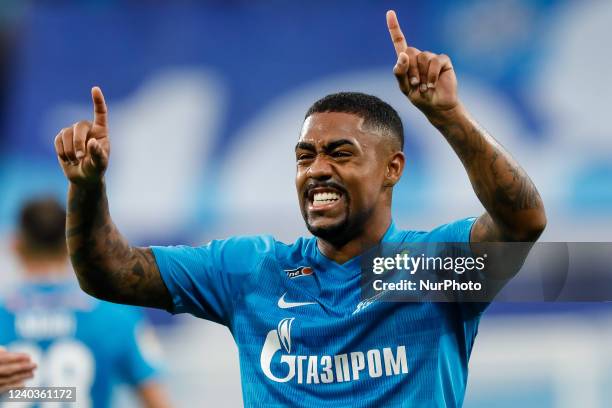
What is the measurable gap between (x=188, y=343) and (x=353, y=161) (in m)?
3.91

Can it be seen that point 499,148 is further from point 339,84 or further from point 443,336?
point 339,84

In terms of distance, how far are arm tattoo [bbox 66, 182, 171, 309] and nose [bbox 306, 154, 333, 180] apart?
603 millimetres

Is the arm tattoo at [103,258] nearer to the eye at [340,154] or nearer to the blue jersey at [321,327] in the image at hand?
the blue jersey at [321,327]

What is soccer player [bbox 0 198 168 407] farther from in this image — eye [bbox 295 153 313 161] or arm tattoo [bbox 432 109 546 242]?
arm tattoo [bbox 432 109 546 242]

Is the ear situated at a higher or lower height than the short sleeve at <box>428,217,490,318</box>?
higher

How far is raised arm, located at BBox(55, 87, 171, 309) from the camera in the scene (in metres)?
2.99

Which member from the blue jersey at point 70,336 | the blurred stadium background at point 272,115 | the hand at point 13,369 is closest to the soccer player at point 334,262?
the hand at point 13,369

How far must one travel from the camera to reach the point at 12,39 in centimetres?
820

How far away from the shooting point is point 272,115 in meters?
7.59

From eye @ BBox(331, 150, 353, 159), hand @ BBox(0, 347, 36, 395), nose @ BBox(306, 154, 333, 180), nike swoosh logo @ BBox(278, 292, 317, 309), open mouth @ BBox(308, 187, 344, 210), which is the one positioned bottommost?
hand @ BBox(0, 347, 36, 395)

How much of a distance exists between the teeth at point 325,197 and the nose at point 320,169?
0.18 feet

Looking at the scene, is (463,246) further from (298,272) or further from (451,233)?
(298,272)

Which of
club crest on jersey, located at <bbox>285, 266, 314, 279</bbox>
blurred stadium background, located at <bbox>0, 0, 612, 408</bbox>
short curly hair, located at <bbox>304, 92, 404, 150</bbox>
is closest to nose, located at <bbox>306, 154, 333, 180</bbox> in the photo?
short curly hair, located at <bbox>304, 92, 404, 150</bbox>

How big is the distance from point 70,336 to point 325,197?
6.17 feet
